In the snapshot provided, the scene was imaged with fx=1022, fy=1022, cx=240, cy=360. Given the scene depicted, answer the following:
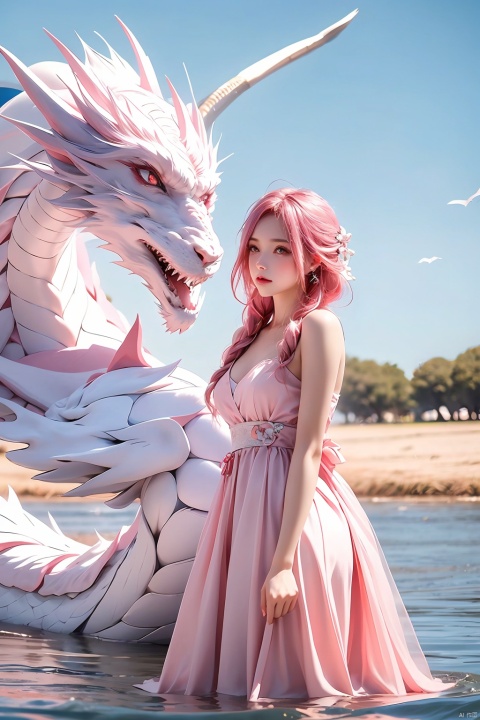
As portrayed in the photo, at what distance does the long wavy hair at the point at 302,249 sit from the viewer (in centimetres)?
215

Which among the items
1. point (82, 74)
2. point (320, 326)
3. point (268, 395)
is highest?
point (82, 74)

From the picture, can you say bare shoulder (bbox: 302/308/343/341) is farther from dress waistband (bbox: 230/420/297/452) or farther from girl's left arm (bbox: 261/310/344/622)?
dress waistband (bbox: 230/420/297/452)

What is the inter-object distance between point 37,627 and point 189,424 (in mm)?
881

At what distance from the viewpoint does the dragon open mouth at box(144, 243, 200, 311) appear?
3.09m

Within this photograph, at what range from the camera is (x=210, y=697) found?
2.08 m

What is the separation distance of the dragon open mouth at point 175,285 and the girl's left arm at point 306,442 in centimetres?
103

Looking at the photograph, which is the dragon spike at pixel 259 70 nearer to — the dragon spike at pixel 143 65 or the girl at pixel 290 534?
the dragon spike at pixel 143 65

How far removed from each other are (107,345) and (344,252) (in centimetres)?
138

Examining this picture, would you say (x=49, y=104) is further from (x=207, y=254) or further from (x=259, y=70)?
(x=259, y=70)

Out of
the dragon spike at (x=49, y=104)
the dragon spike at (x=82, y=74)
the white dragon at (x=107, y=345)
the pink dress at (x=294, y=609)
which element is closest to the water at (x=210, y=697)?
the pink dress at (x=294, y=609)

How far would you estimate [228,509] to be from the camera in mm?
2211

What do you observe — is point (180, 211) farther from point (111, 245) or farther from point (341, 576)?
point (341, 576)

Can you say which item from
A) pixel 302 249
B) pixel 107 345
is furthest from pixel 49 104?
pixel 302 249

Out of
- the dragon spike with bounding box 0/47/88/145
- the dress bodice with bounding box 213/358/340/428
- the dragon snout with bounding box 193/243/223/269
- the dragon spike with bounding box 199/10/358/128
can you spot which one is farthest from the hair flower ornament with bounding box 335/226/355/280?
the dragon spike with bounding box 199/10/358/128
